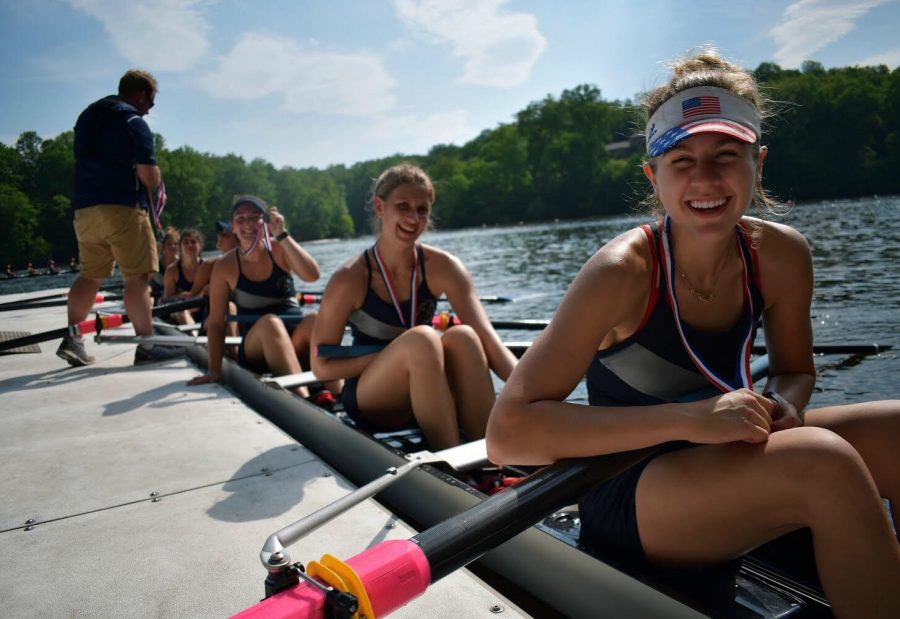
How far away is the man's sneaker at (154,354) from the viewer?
6815 mm

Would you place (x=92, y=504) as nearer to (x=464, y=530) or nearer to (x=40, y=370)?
(x=464, y=530)

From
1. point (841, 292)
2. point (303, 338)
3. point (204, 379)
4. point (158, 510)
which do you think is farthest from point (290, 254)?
point (841, 292)

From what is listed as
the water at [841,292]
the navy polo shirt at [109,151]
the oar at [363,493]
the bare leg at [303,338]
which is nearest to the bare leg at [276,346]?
the bare leg at [303,338]

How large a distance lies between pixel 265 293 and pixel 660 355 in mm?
4427

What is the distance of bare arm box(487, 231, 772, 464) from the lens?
1700mm

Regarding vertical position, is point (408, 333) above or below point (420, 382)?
above

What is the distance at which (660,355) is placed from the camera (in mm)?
Result: 1999

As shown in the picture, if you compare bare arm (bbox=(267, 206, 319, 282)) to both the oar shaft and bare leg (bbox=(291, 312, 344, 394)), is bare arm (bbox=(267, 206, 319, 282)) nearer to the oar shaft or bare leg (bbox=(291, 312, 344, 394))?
bare leg (bbox=(291, 312, 344, 394))

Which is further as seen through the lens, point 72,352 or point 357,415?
point 72,352

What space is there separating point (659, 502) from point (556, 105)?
311 feet

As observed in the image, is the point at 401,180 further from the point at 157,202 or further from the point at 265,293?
the point at 157,202

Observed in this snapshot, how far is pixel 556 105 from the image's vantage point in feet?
298

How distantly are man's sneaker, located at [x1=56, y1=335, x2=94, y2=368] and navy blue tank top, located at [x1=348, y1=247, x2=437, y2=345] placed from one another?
396cm

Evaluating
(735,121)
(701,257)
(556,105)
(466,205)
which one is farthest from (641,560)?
(556,105)
